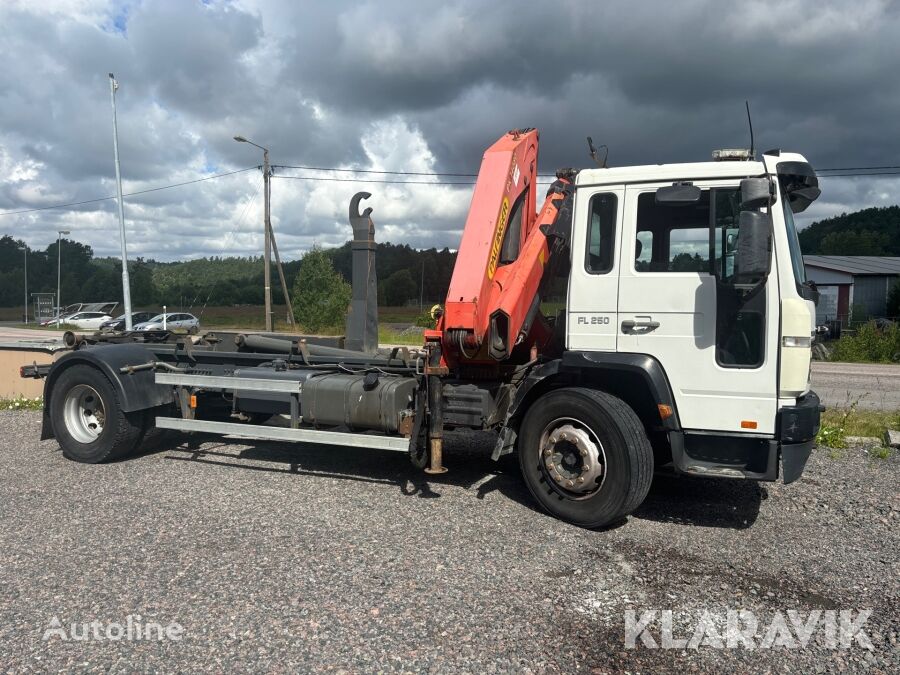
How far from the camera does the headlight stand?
4676 mm

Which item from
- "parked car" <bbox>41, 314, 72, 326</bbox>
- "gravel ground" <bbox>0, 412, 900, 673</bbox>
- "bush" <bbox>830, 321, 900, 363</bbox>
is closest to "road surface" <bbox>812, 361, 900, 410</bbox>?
"bush" <bbox>830, 321, 900, 363</bbox>

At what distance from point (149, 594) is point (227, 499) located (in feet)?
6.17

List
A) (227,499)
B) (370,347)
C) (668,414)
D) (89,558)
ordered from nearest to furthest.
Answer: (89,558)
(668,414)
(227,499)
(370,347)

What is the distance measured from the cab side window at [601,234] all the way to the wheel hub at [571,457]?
127 centimetres

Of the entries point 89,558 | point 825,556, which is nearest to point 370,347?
point 89,558

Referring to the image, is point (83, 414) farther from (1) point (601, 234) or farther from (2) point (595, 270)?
(1) point (601, 234)

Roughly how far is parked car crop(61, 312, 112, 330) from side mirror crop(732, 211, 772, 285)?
42707 mm

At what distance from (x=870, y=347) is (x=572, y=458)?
21.9 metres

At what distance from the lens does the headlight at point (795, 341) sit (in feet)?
15.3

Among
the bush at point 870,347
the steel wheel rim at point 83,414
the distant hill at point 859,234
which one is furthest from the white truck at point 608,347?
the distant hill at point 859,234

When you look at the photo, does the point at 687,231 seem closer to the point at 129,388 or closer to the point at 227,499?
the point at 227,499

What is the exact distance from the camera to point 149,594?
4.05 meters

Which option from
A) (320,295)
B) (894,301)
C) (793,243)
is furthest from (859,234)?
(793,243)

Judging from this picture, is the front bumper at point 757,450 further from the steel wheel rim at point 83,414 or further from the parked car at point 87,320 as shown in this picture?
the parked car at point 87,320
